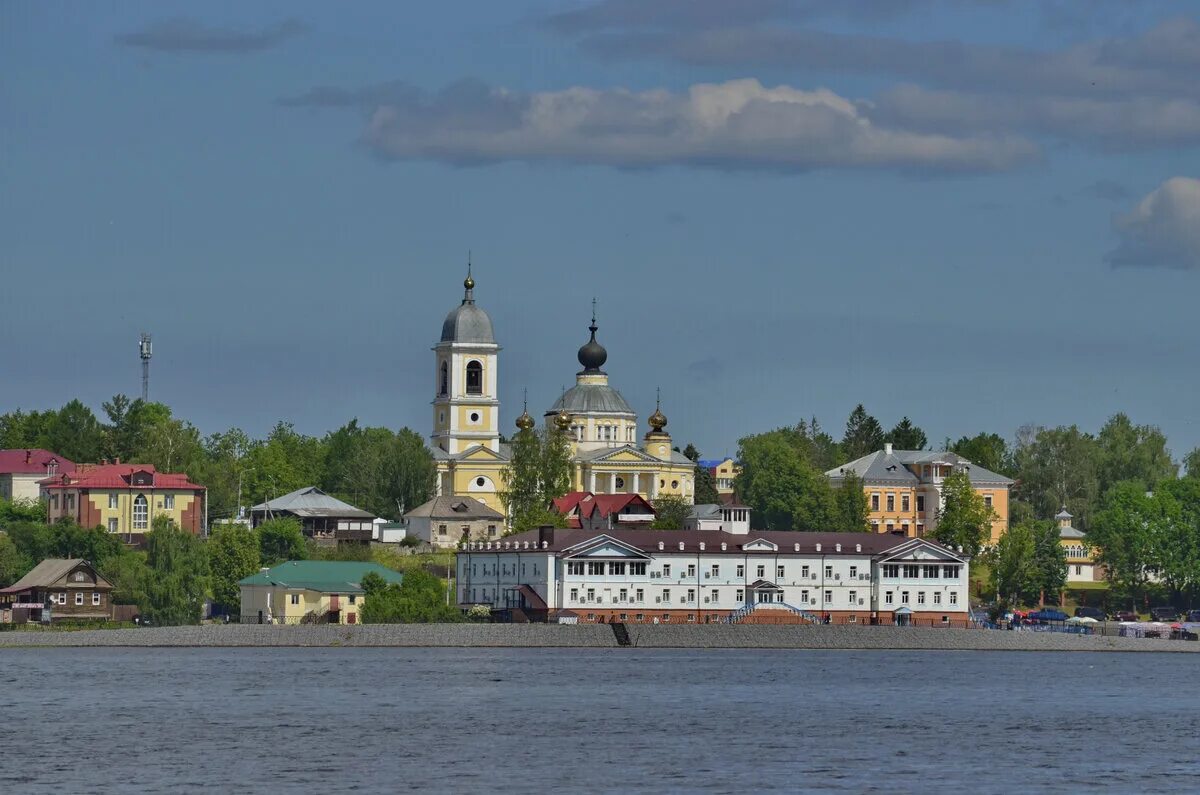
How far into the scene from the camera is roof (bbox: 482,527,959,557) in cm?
13100

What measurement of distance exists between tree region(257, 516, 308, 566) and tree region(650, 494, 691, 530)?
19.9 metres

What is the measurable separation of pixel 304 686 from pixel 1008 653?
46.7 metres

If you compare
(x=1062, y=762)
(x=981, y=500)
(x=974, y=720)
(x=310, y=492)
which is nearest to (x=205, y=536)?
(x=310, y=492)

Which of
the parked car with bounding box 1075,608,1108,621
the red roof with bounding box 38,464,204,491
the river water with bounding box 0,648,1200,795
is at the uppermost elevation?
the red roof with bounding box 38,464,204,491

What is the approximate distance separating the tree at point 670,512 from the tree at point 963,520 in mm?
15043

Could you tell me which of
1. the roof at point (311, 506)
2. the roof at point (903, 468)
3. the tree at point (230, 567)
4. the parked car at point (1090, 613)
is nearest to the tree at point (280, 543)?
the tree at point (230, 567)

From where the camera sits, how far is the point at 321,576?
13325 cm

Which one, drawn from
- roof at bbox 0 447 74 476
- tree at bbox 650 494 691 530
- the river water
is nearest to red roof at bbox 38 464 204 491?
roof at bbox 0 447 74 476

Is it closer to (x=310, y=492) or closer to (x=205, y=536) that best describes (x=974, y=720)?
(x=205, y=536)

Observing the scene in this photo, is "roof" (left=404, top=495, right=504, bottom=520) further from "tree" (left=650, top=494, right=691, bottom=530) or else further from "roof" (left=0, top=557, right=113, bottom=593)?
"roof" (left=0, top=557, right=113, bottom=593)

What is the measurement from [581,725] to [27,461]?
114016 millimetres

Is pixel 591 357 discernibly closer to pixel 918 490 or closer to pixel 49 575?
pixel 918 490

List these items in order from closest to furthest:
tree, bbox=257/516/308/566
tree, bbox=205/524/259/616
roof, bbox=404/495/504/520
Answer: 1. tree, bbox=205/524/259/616
2. tree, bbox=257/516/308/566
3. roof, bbox=404/495/504/520

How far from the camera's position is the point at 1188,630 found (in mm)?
135125
